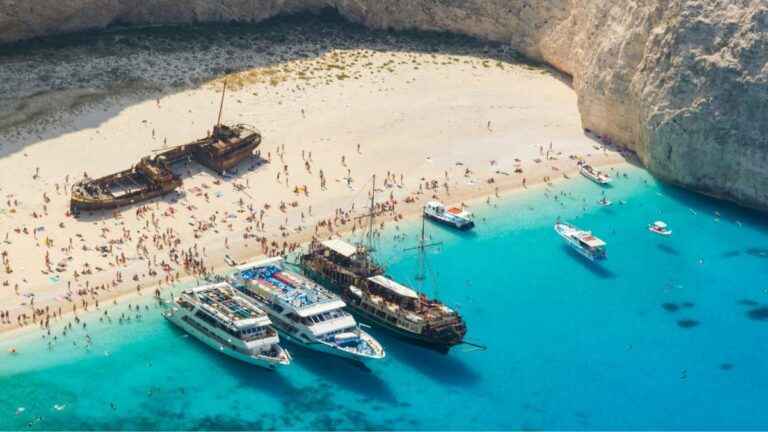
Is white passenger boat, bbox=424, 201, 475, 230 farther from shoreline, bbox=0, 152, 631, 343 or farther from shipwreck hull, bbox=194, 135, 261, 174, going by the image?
shipwreck hull, bbox=194, 135, 261, 174

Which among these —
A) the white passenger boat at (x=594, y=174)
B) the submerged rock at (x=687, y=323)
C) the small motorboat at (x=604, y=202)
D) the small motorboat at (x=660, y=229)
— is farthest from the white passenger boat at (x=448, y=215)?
the submerged rock at (x=687, y=323)

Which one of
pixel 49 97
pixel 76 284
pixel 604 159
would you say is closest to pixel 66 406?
pixel 76 284

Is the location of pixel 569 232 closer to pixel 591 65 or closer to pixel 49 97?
pixel 591 65

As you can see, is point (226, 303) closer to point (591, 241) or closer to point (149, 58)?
point (591, 241)

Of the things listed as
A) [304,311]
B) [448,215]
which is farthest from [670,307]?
[304,311]

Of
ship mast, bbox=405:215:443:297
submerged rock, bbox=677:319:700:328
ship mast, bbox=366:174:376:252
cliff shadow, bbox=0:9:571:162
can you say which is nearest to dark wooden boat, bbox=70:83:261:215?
cliff shadow, bbox=0:9:571:162

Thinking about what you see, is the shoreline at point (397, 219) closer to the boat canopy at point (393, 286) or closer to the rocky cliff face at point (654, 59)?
the rocky cliff face at point (654, 59)
